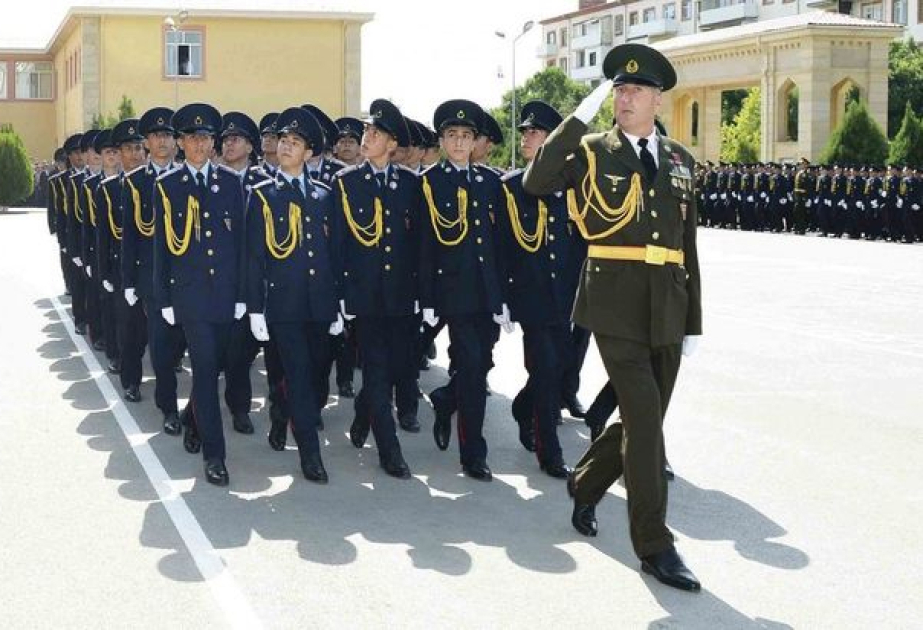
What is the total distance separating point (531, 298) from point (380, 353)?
86 cm

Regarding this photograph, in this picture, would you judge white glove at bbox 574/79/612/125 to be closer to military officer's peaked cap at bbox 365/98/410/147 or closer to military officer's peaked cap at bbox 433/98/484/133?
military officer's peaked cap at bbox 433/98/484/133

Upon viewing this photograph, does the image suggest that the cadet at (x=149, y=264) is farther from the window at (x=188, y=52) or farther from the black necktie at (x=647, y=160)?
the window at (x=188, y=52)

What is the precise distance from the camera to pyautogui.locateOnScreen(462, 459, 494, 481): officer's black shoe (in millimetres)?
7828

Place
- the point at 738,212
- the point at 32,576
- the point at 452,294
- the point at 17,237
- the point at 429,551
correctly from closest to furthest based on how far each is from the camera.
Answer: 1. the point at 32,576
2. the point at 429,551
3. the point at 452,294
4. the point at 17,237
5. the point at 738,212

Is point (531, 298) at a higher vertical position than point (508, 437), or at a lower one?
higher

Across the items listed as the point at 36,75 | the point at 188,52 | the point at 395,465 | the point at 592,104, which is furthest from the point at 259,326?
the point at 36,75

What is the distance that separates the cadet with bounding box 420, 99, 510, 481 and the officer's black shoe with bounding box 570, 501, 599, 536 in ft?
4.34

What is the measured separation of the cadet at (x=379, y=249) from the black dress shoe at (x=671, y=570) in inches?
94.9

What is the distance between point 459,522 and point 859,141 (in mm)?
37228

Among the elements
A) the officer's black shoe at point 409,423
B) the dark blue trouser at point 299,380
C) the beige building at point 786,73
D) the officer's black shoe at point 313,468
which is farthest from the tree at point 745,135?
the officer's black shoe at point 313,468

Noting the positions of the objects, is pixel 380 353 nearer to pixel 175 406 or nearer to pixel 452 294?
pixel 452 294

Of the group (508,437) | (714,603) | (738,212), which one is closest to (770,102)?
(738,212)

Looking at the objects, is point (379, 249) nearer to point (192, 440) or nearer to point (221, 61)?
point (192, 440)

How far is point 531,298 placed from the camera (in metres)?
8.03
